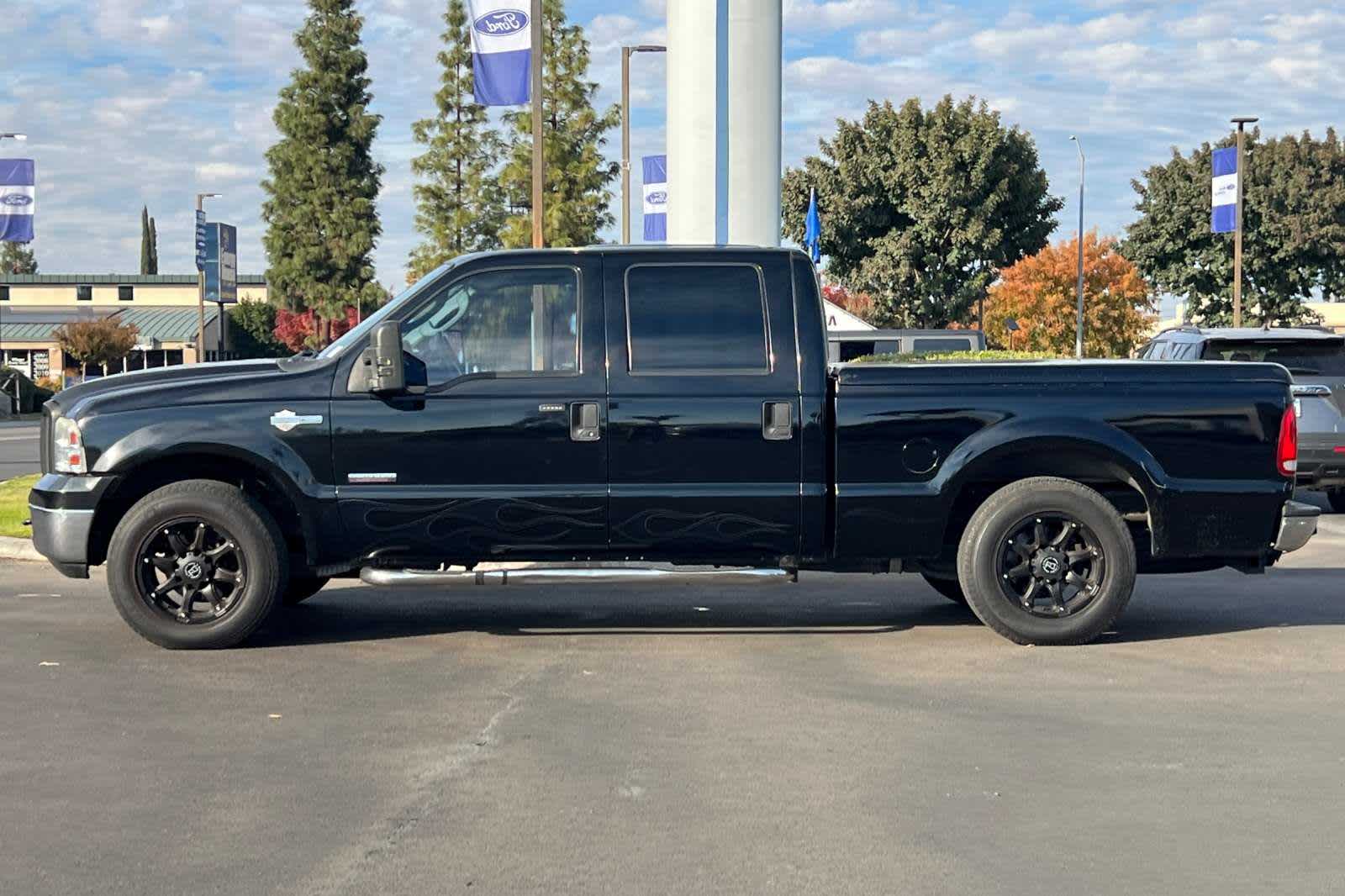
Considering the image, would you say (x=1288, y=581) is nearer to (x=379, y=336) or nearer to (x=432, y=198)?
(x=379, y=336)

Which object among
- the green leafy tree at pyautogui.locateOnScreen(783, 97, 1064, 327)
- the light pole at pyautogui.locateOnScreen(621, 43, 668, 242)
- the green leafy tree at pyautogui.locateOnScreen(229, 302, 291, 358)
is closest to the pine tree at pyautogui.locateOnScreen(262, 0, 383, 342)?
the green leafy tree at pyautogui.locateOnScreen(229, 302, 291, 358)

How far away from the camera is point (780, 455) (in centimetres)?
854

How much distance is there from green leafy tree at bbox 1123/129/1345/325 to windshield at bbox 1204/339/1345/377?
148ft

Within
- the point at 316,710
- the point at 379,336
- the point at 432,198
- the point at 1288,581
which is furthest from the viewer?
the point at 432,198

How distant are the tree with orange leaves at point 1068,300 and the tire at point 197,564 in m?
76.5

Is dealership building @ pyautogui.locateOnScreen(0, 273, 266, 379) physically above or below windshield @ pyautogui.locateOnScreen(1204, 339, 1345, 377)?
above

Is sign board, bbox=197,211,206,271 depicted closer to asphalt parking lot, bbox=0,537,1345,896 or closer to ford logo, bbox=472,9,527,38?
ford logo, bbox=472,9,527,38

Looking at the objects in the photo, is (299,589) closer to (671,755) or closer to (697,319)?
(697,319)

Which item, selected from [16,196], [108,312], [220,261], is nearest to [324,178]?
[220,261]

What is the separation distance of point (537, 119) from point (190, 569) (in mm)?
10618

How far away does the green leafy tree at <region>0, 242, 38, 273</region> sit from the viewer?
151000 millimetres

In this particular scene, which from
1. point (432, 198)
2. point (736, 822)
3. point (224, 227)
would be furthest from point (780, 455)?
point (224, 227)

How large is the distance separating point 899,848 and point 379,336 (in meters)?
4.19

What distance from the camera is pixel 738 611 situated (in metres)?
10.1
